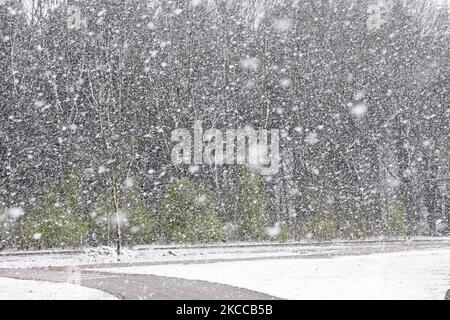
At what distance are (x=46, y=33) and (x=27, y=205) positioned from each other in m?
10.6

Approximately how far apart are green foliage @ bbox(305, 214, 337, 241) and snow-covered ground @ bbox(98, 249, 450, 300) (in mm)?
10697

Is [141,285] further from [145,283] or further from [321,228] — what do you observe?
[321,228]

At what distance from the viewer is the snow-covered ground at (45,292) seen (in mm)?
13206

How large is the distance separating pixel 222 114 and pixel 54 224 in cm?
1250

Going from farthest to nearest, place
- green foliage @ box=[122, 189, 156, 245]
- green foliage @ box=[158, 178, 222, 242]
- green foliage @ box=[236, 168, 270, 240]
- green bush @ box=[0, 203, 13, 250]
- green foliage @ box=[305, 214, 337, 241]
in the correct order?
1. green foliage @ box=[305, 214, 337, 241]
2. green foliage @ box=[236, 168, 270, 240]
3. green foliage @ box=[158, 178, 222, 242]
4. green foliage @ box=[122, 189, 156, 245]
5. green bush @ box=[0, 203, 13, 250]

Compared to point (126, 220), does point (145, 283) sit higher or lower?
lower

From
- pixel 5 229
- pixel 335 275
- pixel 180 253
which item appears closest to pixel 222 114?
pixel 180 253

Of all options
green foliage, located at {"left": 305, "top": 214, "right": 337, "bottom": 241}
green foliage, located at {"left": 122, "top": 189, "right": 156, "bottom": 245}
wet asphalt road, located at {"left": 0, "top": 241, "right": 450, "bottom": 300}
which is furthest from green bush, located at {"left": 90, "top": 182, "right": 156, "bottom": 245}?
green foliage, located at {"left": 305, "top": 214, "right": 337, "bottom": 241}

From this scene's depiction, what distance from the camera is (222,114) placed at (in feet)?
125

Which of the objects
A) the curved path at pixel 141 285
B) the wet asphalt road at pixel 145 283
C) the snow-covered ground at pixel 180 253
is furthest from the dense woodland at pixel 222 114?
the curved path at pixel 141 285

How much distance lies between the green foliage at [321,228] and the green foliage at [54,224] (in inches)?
488

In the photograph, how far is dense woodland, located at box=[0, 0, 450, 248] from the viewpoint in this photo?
3225cm

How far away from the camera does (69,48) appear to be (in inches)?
1430

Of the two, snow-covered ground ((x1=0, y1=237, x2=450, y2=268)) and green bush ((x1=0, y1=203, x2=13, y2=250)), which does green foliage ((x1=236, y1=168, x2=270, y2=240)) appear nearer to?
snow-covered ground ((x1=0, y1=237, x2=450, y2=268))
